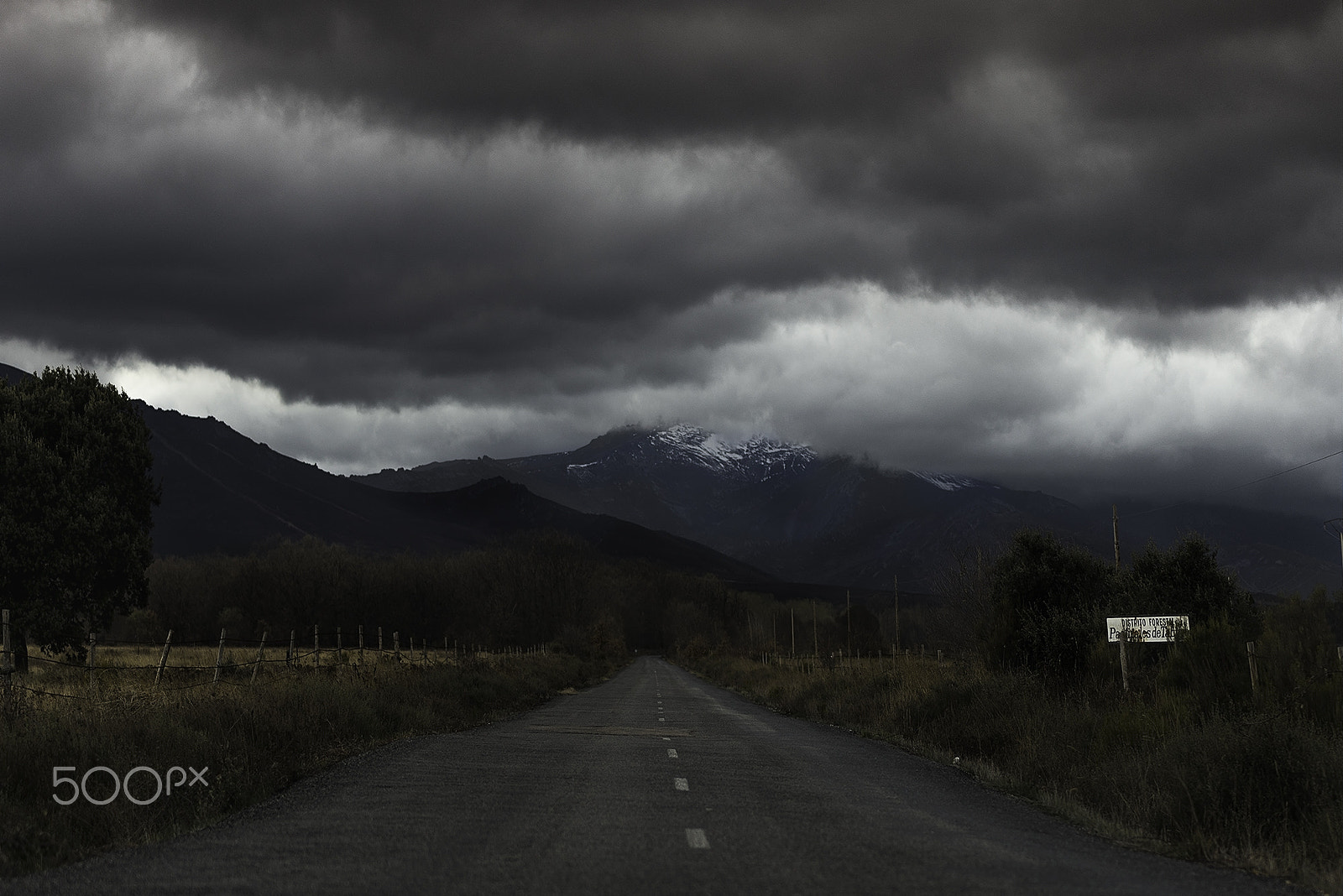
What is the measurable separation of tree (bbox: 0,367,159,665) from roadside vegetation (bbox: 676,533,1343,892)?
93.5ft

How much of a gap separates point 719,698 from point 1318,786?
41.7 m

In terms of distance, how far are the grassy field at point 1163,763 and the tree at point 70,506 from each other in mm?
33875

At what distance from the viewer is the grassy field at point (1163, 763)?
12141mm

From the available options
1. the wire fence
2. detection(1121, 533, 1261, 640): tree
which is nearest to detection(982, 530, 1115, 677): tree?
detection(1121, 533, 1261, 640): tree

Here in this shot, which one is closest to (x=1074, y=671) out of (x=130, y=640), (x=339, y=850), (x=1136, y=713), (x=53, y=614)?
(x=1136, y=713)

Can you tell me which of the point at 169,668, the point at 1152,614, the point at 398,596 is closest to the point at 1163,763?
the point at 1152,614

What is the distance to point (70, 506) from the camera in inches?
1821

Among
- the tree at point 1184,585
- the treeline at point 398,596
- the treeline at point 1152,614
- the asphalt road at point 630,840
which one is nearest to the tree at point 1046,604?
the treeline at point 1152,614

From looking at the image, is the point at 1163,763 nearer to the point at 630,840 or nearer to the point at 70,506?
the point at 630,840

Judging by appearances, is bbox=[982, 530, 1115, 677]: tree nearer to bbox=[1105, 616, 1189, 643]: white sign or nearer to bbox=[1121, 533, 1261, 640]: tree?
bbox=[1121, 533, 1261, 640]: tree

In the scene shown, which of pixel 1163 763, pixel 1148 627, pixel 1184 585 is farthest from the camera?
pixel 1184 585

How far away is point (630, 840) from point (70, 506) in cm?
4260

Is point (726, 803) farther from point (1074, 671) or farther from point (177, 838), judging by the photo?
point (1074, 671)

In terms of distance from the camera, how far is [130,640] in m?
112
